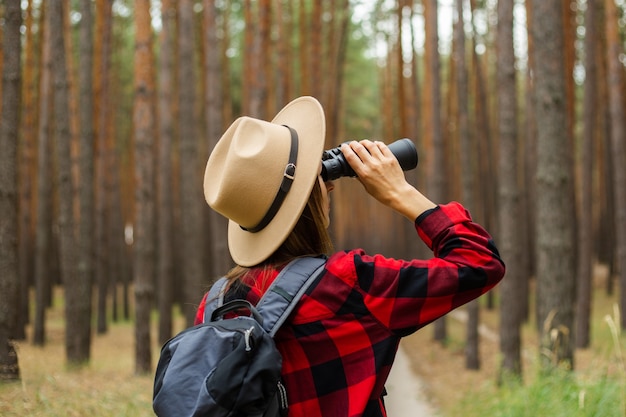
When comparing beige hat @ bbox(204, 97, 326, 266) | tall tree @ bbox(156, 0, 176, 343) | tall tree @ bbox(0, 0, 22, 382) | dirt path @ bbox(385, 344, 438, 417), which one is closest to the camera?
beige hat @ bbox(204, 97, 326, 266)

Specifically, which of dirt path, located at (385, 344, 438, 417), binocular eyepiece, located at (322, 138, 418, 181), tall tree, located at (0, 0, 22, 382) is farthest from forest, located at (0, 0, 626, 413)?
binocular eyepiece, located at (322, 138, 418, 181)

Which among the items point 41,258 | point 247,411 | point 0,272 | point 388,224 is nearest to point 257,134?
point 247,411

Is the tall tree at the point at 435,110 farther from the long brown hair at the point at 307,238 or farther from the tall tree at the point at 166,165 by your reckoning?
the long brown hair at the point at 307,238

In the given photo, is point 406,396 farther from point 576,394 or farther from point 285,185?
point 285,185

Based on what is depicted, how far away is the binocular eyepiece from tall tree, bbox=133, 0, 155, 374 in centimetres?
815

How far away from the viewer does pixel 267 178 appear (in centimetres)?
209

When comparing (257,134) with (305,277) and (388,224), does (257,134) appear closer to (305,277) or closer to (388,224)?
(305,277)

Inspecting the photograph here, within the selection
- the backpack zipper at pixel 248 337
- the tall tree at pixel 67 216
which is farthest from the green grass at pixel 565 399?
the tall tree at pixel 67 216

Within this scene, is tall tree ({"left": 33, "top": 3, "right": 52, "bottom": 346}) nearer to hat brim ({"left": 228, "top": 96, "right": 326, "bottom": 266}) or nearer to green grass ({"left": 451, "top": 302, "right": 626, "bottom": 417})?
green grass ({"left": 451, "top": 302, "right": 626, "bottom": 417})

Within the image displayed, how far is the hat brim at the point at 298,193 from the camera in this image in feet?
6.70

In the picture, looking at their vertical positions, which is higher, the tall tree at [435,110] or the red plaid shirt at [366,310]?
the tall tree at [435,110]

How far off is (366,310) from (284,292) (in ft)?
0.72

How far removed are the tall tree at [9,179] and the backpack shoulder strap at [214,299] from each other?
4415mm

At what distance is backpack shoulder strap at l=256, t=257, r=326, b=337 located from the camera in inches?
77.2
